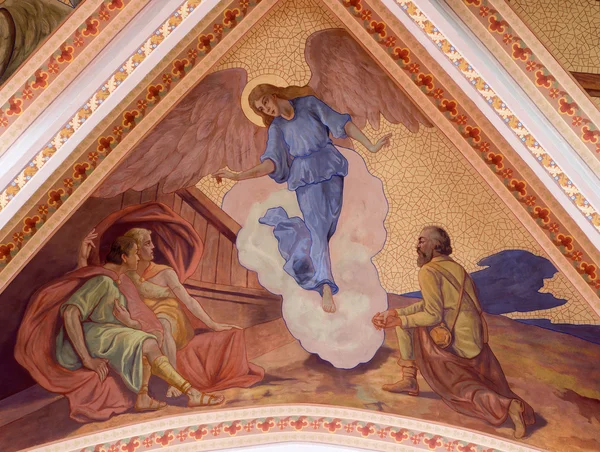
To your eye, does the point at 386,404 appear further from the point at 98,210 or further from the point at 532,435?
the point at 98,210

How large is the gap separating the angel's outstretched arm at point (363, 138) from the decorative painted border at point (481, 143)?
1.80ft

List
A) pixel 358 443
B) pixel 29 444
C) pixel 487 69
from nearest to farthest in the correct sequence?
pixel 487 69, pixel 29 444, pixel 358 443

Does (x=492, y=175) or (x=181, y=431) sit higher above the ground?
(x=492, y=175)

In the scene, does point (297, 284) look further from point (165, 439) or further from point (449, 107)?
point (449, 107)

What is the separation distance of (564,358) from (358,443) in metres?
1.89

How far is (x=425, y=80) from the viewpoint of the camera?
716 centimetres

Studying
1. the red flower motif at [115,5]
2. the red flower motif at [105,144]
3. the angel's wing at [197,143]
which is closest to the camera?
the red flower motif at [115,5]

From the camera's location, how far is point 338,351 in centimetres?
790

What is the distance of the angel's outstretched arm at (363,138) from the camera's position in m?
7.54

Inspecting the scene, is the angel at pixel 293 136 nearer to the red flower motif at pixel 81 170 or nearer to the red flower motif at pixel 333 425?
the red flower motif at pixel 81 170

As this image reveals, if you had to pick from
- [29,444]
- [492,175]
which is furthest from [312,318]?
[29,444]

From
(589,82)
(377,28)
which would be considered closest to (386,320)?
(377,28)

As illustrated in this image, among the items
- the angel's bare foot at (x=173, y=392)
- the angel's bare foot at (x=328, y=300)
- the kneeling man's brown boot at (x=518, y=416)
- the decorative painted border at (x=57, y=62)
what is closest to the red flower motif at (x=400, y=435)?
the kneeling man's brown boot at (x=518, y=416)

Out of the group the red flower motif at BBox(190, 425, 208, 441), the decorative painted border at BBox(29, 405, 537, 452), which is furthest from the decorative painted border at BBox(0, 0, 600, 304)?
the red flower motif at BBox(190, 425, 208, 441)
